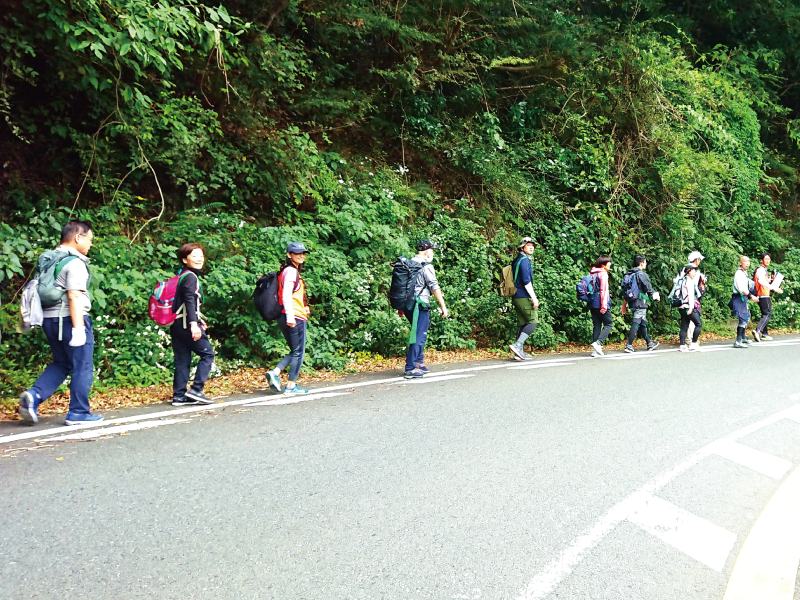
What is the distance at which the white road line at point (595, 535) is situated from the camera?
3.30 meters

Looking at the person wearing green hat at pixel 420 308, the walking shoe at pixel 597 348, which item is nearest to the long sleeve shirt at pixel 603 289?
the walking shoe at pixel 597 348

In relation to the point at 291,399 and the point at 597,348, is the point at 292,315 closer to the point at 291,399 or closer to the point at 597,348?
the point at 291,399

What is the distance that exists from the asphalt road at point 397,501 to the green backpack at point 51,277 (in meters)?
1.26

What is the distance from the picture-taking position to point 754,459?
18.6ft

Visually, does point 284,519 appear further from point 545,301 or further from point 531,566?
point 545,301

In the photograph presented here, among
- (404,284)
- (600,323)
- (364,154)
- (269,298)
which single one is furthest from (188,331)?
(364,154)

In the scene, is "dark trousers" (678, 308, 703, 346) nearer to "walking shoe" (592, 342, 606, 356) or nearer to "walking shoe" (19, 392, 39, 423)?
"walking shoe" (592, 342, 606, 356)

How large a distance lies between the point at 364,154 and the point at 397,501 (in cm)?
1196

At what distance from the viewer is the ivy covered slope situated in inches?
340

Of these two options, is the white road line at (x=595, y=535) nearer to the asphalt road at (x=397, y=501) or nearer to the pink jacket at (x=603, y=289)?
the asphalt road at (x=397, y=501)

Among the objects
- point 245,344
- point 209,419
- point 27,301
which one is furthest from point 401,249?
point 27,301

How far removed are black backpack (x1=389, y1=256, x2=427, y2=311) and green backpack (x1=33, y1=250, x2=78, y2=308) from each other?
15.1ft

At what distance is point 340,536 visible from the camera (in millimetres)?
3770

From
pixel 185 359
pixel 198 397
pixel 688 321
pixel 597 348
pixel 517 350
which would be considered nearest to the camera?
pixel 198 397
